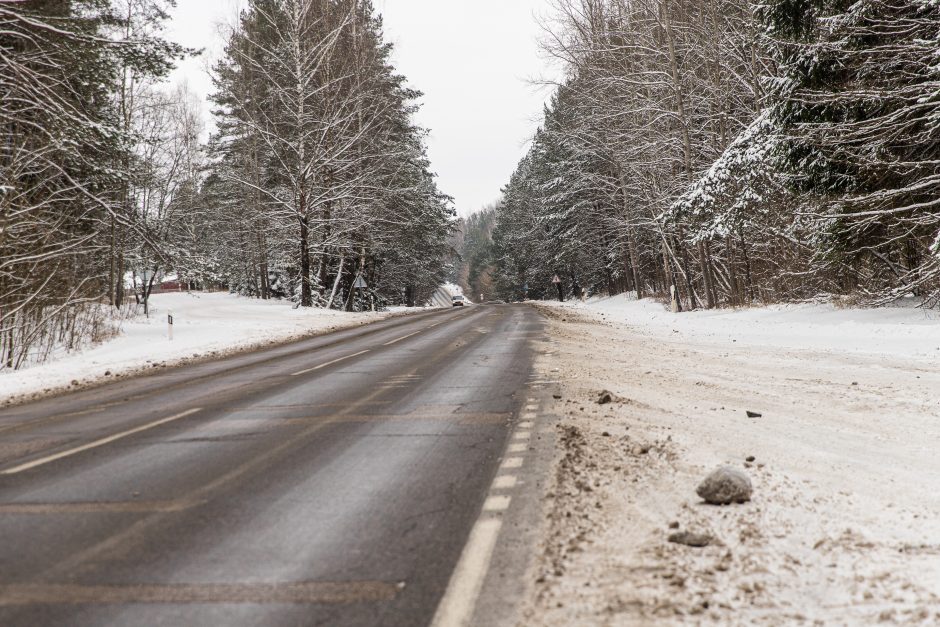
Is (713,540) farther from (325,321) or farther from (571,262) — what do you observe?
(571,262)

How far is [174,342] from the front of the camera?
17938 millimetres

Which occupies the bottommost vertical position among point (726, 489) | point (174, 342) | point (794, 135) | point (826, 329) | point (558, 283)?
point (174, 342)

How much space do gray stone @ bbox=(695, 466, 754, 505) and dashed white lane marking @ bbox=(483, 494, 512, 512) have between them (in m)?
1.22

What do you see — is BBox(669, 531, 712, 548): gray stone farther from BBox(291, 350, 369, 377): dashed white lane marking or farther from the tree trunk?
the tree trunk

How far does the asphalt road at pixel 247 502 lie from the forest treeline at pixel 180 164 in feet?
22.3

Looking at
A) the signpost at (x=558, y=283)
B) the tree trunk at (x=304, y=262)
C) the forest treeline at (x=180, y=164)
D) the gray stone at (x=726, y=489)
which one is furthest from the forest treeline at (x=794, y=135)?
the tree trunk at (x=304, y=262)

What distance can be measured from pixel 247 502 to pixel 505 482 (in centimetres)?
174

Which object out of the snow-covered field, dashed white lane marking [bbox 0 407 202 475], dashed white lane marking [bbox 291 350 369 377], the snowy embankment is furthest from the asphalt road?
the snowy embankment

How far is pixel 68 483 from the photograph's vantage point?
4.55m

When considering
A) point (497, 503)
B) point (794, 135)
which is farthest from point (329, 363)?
point (794, 135)

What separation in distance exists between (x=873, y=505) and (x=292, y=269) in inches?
1463

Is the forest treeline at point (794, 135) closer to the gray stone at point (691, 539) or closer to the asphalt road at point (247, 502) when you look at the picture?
the asphalt road at point (247, 502)

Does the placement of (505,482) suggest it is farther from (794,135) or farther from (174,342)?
(174,342)

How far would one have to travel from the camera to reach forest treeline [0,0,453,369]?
13.0 metres
